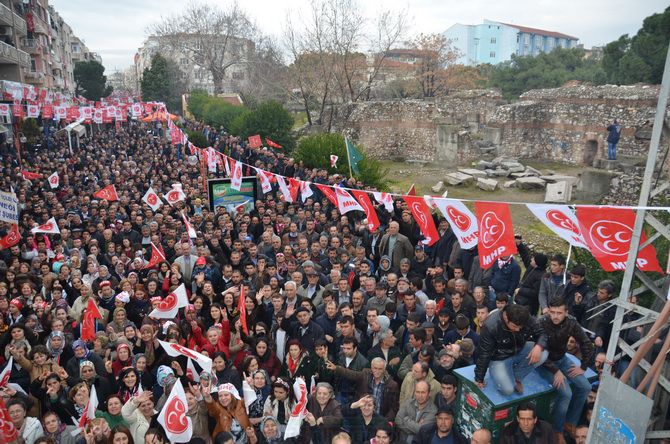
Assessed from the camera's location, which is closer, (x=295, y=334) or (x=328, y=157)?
(x=295, y=334)

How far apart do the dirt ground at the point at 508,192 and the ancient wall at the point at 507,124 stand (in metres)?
1.11

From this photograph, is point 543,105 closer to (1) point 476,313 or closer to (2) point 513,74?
(1) point 476,313

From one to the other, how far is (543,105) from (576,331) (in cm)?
2419

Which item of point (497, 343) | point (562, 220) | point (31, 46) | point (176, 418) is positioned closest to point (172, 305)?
point (176, 418)

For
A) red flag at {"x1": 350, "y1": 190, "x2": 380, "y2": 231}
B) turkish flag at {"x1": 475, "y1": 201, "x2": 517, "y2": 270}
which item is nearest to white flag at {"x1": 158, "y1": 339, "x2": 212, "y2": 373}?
turkish flag at {"x1": 475, "y1": 201, "x2": 517, "y2": 270}

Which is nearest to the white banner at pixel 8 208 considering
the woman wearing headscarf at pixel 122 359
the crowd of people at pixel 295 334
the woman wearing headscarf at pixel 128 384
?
the crowd of people at pixel 295 334

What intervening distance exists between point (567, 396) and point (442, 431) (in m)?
1.17

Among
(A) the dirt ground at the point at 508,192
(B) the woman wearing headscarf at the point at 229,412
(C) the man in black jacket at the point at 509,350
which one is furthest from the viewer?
(A) the dirt ground at the point at 508,192

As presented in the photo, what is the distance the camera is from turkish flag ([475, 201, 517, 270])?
6.41 m

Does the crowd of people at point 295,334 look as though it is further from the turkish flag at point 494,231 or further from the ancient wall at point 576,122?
the ancient wall at point 576,122

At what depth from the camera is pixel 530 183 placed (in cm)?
2022

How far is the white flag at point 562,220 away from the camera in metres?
5.91

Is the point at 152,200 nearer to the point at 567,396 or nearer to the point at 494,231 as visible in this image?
the point at 494,231

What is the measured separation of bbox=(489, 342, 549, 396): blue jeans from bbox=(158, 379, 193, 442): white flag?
284 cm
